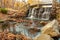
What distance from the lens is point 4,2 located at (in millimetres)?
26672

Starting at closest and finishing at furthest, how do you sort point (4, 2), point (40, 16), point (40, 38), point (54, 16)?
point (40, 38) < point (54, 16) < point (40, 16) < point (4, 2)

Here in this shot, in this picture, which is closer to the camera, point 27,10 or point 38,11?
point 38,11

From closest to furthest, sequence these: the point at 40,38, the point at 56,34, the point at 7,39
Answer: the point at 7,39 → the point at 40,38 → the point at 56,34

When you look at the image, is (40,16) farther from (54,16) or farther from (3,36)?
(3,36)

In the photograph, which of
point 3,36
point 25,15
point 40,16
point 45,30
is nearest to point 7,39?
point 3,36

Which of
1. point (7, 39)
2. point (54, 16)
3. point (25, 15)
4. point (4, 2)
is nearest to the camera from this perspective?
point (7, 39)

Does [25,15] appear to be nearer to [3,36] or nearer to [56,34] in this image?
[56,34]

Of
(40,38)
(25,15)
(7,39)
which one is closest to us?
(7,39)

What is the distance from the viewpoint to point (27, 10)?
1847 cm

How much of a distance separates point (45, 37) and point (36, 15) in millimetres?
11086

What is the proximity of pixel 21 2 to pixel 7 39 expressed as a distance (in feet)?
75.5

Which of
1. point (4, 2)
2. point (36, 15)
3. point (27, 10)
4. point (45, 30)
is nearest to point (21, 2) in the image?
point (4, 2)

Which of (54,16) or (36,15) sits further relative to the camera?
(36,15)

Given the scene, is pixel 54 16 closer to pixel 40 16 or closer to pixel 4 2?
pixel 40 16
